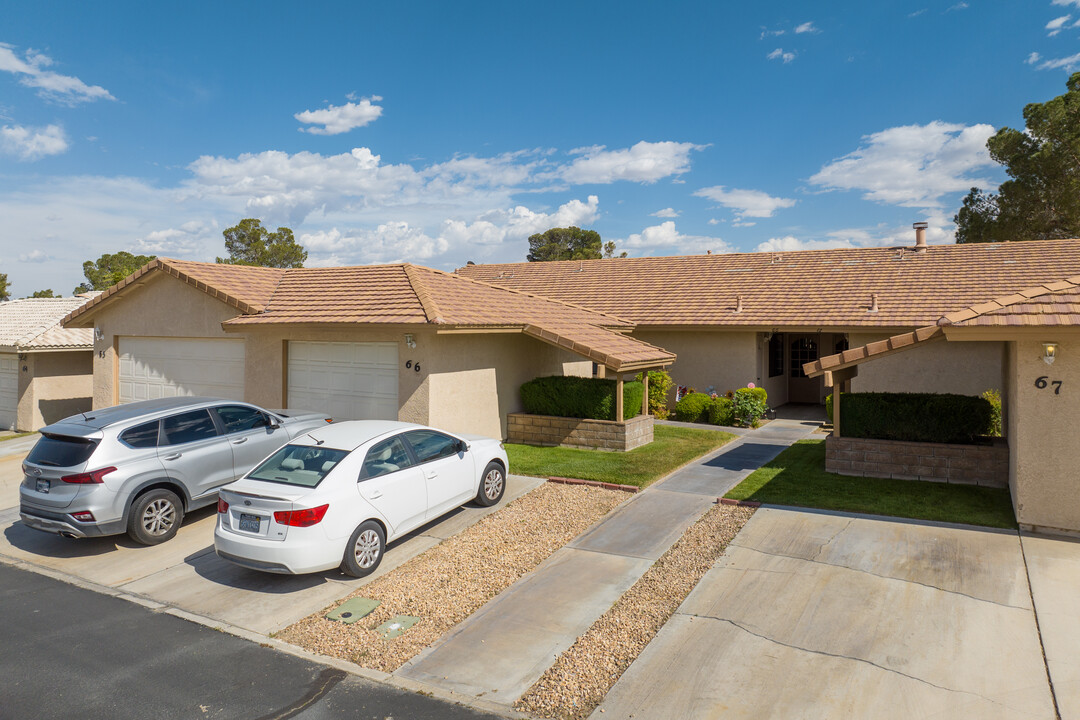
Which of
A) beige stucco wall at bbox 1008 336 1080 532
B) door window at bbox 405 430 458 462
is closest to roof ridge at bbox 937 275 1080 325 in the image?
beige stucco wall at bbox 1008 336 1080 532

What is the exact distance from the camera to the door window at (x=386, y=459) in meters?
7.43

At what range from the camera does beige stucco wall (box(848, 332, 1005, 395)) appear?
51.1 ft

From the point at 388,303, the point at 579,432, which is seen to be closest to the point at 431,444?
the point at 388,303

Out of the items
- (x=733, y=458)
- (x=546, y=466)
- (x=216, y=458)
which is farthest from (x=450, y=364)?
(x=733, y=458)

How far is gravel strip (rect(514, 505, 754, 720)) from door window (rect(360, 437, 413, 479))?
121 inches

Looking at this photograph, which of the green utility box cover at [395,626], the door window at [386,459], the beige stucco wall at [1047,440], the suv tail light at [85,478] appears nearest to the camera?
the green utility box cover at [395,626]

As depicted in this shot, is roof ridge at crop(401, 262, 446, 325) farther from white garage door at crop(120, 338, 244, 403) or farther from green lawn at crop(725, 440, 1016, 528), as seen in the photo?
green lawn at crop(725, 440, 1016, 528)

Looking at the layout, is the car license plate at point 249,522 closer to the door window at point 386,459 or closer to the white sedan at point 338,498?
the white sedan at point 338,498

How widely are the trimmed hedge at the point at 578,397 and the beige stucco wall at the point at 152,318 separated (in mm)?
7154

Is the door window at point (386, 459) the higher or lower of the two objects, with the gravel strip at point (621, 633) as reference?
higher

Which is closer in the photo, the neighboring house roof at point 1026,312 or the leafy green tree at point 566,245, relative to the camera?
the neighboring house roof at point 1026,312

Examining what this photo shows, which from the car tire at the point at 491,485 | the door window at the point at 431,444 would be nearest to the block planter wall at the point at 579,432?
the car tire at the point at 491,485

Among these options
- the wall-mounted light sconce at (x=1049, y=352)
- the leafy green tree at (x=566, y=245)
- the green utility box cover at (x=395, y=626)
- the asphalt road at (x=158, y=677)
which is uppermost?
the leafy green tree at (x=566, y=245)

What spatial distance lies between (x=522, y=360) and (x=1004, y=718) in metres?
11.7
